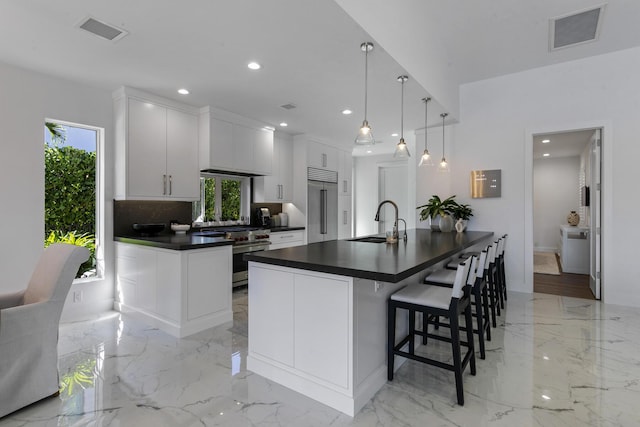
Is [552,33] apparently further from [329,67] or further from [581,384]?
[581,384]

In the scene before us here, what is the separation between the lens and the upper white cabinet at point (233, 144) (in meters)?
4.27

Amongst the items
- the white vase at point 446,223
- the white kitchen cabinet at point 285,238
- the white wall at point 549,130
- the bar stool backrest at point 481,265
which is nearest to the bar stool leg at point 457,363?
the bar stool backrest at point 481,265

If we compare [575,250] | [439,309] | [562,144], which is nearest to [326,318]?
[439,309]

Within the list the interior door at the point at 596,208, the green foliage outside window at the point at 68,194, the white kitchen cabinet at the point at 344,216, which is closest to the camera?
the green foliage outside window at the point at 68,194

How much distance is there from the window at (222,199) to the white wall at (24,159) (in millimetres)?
1698

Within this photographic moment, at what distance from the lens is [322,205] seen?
20.2 ft

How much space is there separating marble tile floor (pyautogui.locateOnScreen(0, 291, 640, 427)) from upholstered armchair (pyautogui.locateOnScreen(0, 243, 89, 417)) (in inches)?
3.3

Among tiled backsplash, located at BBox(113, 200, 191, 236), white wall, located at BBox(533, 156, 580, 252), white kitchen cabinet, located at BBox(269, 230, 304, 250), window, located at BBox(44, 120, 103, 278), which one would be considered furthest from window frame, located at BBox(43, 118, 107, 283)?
white wall, located at BBox(533, 156, 580, 252)

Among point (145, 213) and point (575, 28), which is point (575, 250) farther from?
point (145, 213)

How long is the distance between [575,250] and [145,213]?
7.04 meters

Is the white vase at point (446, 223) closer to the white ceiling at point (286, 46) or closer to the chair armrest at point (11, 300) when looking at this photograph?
the white ceiling at point (286, 46)

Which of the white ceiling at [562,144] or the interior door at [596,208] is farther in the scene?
the white ceiling at [562,144]

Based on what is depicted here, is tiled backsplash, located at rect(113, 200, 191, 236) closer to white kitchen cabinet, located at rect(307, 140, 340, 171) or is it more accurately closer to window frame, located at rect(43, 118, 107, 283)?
window frame, located at rect(43, 118, 107, 283)

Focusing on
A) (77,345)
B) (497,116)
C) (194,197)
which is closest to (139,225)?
(194,197)
